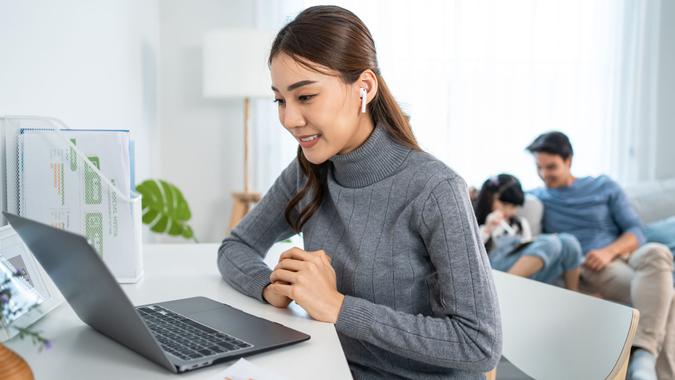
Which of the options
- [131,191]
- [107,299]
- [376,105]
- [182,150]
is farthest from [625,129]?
[107,299]

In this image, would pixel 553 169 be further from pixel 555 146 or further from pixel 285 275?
pixel 285 275

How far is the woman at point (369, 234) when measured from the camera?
0.91 meters

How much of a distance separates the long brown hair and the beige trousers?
1.57 metres

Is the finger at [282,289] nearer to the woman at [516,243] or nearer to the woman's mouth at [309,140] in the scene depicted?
the woman's mouth at [309,140]

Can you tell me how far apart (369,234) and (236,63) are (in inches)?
83.3

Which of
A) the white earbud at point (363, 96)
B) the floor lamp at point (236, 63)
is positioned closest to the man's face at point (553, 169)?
the floor lamp at point (236, 63)

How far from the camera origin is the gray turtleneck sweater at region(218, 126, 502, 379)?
0.90 m

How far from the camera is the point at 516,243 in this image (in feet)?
9.67

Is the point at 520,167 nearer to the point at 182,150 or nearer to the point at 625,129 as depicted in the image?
the point at 625,129

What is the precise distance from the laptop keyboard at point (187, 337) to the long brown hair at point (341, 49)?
0.44 meters

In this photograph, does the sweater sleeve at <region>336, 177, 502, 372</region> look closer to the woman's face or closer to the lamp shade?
the woman's face

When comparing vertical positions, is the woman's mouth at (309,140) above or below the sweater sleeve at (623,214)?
above

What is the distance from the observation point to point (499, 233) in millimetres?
3037

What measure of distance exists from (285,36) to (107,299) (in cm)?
55
